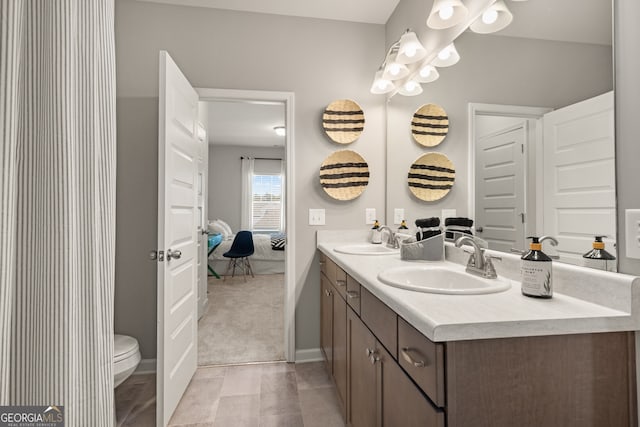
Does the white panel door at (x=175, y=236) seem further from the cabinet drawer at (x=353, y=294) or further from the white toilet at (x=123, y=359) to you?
the cabinet drawer at (x=353, y=294)

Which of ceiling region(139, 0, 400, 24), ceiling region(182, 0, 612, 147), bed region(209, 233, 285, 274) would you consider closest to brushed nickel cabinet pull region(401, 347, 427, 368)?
ceiling region(182, 0, 612, 147)

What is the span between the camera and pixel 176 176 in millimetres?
1862

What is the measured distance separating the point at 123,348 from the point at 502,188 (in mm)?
2103

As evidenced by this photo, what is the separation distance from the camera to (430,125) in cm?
203

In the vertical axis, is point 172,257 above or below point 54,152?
below

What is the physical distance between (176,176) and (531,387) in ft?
6.04

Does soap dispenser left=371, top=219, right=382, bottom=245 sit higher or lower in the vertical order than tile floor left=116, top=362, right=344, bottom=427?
higher

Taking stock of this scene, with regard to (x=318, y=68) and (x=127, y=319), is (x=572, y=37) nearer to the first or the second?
(x=318, y=68)

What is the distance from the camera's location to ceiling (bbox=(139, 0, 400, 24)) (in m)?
2.31

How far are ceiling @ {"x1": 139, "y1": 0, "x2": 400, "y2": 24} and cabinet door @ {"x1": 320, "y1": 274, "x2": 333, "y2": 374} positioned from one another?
1978 millimetres

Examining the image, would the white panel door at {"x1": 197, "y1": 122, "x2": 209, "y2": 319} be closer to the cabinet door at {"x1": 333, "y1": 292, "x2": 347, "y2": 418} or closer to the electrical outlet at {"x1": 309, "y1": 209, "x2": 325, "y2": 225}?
the electrical outlet at {"x1": 309, "y1": 209, "x2": 325, "y2": 225}

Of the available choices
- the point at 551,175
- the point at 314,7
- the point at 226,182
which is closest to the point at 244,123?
the point at 226,182

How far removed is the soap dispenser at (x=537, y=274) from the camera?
37.3 inches

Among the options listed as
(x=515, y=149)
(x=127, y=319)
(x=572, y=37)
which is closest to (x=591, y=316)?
(x=515, y=149)
